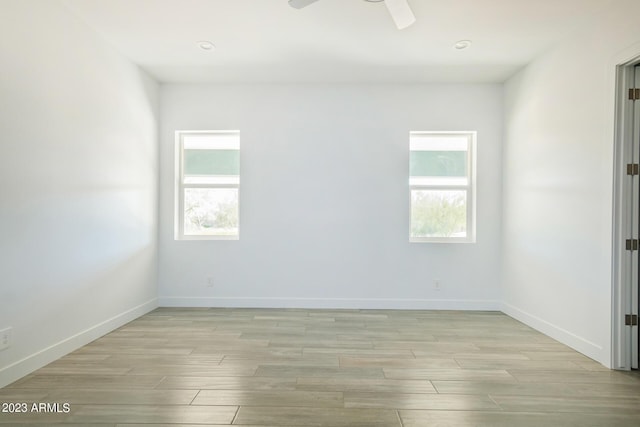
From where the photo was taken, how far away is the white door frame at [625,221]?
276cm

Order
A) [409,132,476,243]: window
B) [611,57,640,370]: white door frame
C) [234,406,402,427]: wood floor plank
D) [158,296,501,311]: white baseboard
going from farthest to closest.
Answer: [409,132,476,243]: window → [158,296,501,311]: white baseboard → [611,57,640,370]: white door frame → [234,406,402,427]: wood floor plank

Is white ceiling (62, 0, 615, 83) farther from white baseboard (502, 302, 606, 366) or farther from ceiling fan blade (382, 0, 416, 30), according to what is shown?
white baseboard (502, 302, 606, 366)

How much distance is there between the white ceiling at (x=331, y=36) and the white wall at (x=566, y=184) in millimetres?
249

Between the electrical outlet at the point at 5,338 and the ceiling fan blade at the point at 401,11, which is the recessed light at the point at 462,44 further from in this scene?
the electrical outlet at the point at 5,338

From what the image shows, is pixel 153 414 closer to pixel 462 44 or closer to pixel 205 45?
pixel 205 45

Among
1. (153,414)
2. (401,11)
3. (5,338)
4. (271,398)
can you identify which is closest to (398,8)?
(401,11)

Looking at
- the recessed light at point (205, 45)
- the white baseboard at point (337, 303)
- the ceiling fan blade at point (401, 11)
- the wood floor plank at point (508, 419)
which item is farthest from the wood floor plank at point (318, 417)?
the recessed light at point (205, 45)

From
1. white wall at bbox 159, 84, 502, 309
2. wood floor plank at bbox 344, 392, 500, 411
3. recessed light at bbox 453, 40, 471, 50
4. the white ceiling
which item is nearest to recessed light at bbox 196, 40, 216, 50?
the white ceiling

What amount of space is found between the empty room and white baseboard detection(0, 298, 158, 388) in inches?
0.8

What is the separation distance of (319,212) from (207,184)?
1.48 meters

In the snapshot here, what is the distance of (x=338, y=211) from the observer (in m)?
4.61

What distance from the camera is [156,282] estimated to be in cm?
460

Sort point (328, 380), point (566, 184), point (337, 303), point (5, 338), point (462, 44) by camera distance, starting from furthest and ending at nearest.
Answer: point (337, 303) → point (462, 44) → point (566, 184) → point (328, 380) → point (5, 338)

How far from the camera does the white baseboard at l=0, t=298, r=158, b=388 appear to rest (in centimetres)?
245
